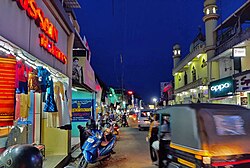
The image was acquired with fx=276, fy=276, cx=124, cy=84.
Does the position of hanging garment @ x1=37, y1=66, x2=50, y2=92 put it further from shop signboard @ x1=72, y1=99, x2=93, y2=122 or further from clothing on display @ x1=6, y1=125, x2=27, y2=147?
shop signboard @ x1=72, y1=99, x2=93, y2=122

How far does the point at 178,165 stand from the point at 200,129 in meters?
1.16

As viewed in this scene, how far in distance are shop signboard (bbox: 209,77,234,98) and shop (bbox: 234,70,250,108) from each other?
0.60 m

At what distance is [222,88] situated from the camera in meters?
19.6

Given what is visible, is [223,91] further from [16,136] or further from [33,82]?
[33,82]

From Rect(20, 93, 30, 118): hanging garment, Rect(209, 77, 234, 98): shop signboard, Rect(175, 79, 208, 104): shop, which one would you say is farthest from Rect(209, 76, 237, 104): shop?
Rect(20, 93, 30, 118): hanging garment

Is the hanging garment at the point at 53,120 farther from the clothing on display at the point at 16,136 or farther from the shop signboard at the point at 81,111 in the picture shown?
the shop signboard at the point at 81,111

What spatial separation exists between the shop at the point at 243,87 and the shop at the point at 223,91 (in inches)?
18.2

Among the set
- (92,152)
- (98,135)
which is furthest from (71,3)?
(92,152)

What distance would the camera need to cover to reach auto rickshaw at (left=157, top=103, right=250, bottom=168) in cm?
512

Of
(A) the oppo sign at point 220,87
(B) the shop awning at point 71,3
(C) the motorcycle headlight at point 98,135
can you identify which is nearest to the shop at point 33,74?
(C) the motorcycle headlight at point 98,135

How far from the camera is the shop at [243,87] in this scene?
15.8 m

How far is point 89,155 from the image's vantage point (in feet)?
29.7

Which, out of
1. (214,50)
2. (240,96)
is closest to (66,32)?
(240,96)

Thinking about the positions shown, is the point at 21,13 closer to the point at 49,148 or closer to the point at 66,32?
the point at 66,32
